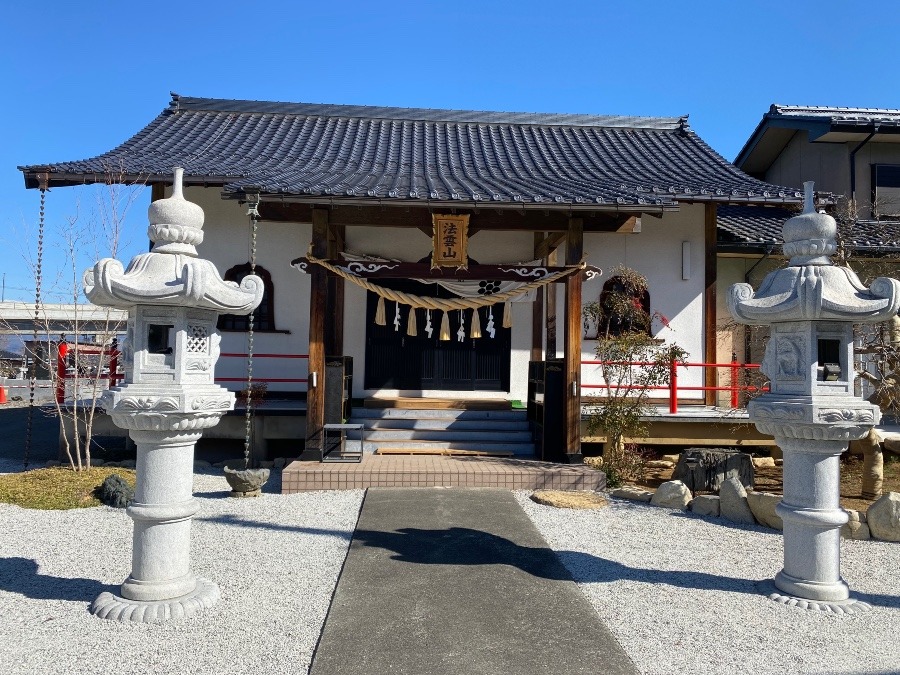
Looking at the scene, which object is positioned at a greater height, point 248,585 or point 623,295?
point 623,295

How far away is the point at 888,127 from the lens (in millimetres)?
13641

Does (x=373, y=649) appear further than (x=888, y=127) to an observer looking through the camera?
No

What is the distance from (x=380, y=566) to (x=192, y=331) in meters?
2.60

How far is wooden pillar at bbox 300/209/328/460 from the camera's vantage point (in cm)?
862

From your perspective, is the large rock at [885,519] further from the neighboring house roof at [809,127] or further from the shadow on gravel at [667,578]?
the neighboring house roof at [809,127]

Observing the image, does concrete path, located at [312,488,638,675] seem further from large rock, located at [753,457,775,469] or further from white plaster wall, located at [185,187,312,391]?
large rock, located at [753,457,775,469]

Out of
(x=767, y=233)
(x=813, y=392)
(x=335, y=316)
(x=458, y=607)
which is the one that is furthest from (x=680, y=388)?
(x=458, y=607)

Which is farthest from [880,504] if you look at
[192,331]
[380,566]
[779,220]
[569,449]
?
[779,220]

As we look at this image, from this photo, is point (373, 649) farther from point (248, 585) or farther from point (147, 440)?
point (147, 440)

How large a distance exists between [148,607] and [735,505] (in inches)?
244

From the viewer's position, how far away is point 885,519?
20.5ft

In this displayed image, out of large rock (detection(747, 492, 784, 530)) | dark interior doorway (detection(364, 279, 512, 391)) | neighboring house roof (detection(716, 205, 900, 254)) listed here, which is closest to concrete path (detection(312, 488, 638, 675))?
large rock (detection(747, 492, 784, 530))

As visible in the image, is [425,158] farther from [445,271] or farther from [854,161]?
[854,161]

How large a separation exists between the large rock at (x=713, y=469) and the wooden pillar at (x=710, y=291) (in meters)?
3.57
